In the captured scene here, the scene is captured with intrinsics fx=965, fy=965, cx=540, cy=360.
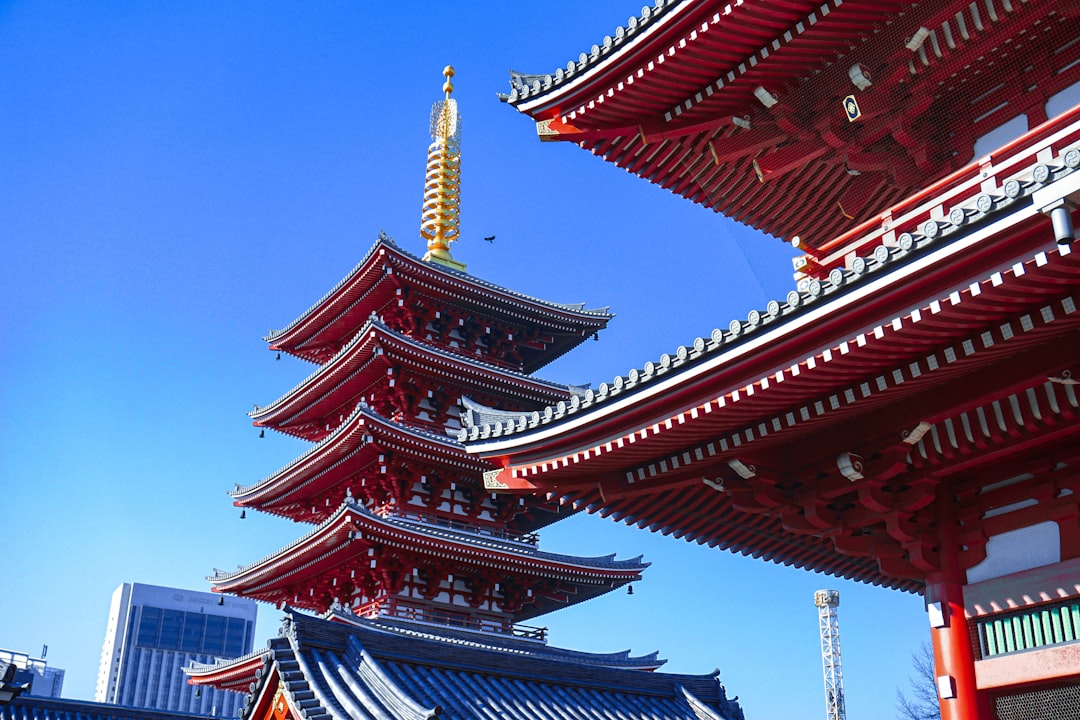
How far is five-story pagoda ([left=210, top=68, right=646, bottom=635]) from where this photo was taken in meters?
24.1

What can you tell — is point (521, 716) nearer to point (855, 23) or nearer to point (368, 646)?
point (368, 646)

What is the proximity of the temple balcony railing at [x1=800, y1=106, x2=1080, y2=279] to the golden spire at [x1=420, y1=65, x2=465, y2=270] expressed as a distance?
19876 millimetres

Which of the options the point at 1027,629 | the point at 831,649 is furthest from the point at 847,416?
the point at 831,649

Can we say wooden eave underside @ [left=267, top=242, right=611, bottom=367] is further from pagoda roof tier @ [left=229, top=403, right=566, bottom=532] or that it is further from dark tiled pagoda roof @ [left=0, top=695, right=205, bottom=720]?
dark tiled pagoda roof @ [left=0, top=695, right=205, bottom=720]

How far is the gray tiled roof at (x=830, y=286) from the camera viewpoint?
614 cm

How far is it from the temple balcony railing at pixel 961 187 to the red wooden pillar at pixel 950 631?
239 centimetres

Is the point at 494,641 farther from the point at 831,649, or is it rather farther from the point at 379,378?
the point at 831,649

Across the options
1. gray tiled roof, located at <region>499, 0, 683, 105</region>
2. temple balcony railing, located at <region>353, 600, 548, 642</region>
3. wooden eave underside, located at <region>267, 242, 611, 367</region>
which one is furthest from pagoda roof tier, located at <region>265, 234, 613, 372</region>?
Answer: gray tiled roof, located at <region>499, 0, 683, 105</region>

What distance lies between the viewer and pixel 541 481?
10195 millimetres

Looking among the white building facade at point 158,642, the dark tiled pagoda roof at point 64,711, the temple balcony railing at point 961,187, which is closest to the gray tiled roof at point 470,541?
the dark tiled pagoda roof at point 64,711

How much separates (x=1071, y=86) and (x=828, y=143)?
223cm

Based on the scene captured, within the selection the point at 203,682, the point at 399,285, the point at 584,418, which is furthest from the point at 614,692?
the point at 203,682

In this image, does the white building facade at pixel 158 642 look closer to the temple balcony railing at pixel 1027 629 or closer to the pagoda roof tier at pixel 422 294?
the pagoda roof tier at pixel 422 294

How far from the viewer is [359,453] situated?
25.1 m
